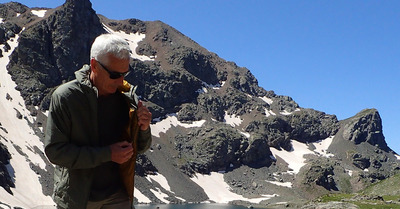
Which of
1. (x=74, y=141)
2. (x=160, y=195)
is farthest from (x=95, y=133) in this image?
(x=160, y=195)

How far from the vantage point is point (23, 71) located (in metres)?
175

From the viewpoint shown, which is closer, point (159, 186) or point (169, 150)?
point (159, 186)

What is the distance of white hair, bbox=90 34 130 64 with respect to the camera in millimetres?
4719

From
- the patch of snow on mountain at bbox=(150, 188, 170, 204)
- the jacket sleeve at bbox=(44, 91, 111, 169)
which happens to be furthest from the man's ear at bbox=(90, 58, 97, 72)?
the patch of snow on mountain at bbox=(150, 188, 170, 204)

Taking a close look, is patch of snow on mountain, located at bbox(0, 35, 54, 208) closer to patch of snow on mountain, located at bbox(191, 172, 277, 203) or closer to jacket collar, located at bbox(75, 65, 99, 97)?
patch of snow on mountain, located at bbox(191, 172, 277, 203)

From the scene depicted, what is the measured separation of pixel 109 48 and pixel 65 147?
3.86 feet

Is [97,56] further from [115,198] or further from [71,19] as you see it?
[71,19]

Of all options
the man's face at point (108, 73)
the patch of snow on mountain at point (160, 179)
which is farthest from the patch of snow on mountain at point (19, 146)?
the man's face at point (108, 73)

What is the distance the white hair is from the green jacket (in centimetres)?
33

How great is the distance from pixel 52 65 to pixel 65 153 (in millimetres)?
192552

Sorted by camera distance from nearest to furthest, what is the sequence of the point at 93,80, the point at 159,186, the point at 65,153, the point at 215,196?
the point at 65,153
the point at 93,80
the point at 159,186
the point at 215,196

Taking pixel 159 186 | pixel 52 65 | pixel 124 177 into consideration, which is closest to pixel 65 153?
pixel 124 177

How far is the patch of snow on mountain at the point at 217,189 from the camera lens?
17950 cm

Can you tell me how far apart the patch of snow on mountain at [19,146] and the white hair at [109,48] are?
89.1 metres
